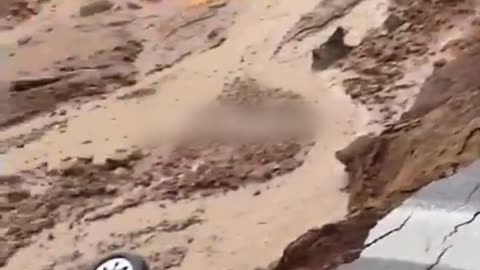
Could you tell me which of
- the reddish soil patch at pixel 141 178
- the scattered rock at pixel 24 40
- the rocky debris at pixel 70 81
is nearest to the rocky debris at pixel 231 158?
the reddish soil patch at pixel 141 178

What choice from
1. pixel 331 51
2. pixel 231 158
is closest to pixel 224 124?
pixel 231 158

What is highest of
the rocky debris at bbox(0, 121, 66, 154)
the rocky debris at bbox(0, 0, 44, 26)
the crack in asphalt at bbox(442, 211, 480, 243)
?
the rocky debris at bbox(0, 0, 44, 26)

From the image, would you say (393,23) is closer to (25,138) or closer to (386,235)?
(386,235)

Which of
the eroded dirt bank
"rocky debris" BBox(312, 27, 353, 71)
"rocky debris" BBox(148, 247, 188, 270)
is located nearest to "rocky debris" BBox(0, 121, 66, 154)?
the eroded dirt bank

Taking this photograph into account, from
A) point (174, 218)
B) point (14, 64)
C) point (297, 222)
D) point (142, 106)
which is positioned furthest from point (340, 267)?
point (14, 64)

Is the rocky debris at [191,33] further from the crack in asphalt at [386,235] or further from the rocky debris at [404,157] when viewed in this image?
the crack in asphalt at [386,235]

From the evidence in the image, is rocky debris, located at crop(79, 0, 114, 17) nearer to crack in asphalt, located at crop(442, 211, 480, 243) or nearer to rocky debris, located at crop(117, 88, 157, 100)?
rocky debris, located at crop(117, 88, 157, 100)

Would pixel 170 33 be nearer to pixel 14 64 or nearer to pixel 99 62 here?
pixel 99 62
